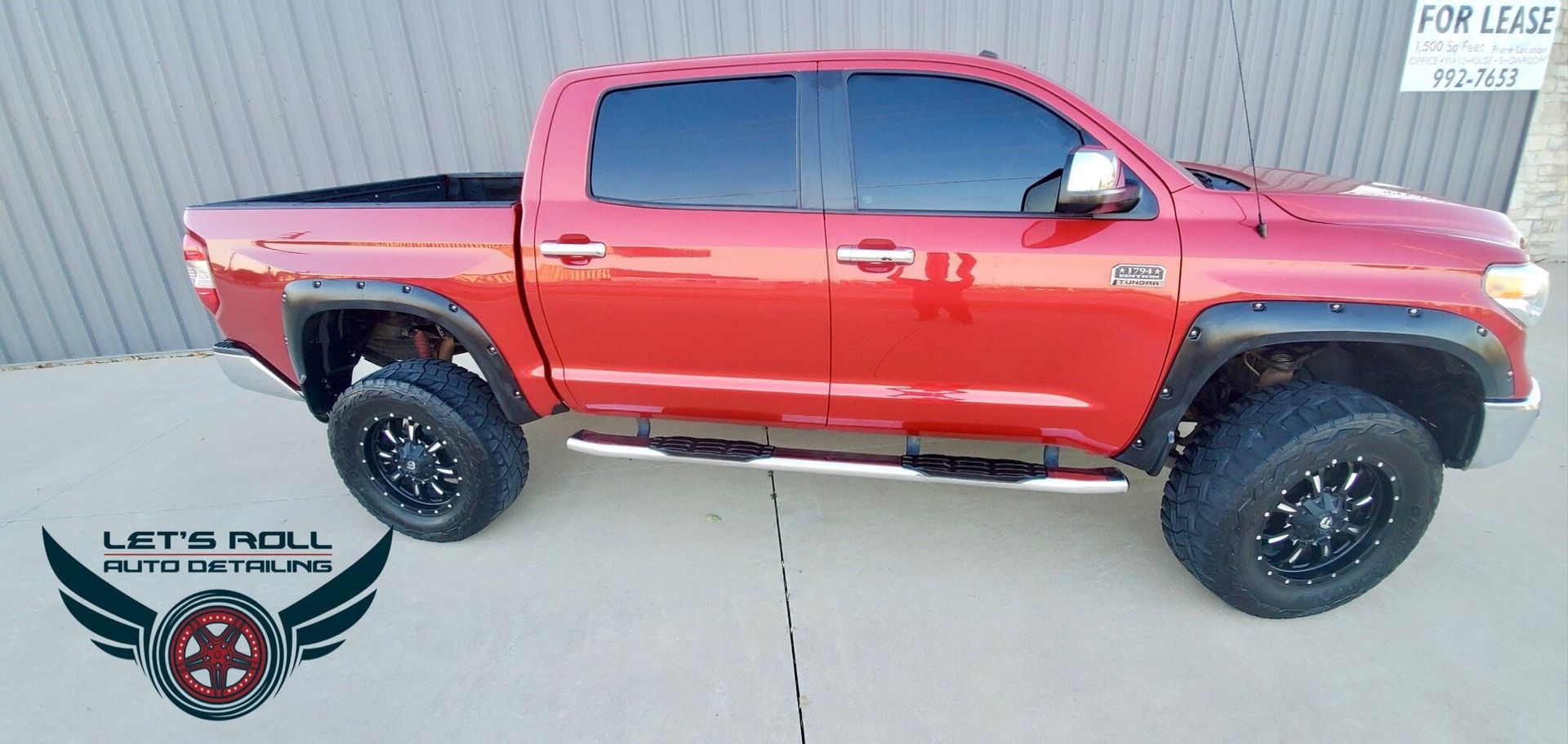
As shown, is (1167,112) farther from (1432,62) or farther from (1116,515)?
(1116,515)

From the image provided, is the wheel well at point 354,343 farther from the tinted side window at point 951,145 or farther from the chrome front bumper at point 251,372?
the tinted side window at point 951,145

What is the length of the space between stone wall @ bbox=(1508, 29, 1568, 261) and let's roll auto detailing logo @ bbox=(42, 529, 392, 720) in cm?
917

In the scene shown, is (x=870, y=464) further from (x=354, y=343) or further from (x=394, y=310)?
(x=354, y=343)

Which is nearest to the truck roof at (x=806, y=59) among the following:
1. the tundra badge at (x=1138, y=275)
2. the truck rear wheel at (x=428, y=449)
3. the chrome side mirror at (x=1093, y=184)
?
the chrome side mirror at (x=1093, y=184)

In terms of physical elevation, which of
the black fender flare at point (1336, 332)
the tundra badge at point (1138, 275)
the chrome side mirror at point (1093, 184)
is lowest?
the black fender flare at point (1336, 332)

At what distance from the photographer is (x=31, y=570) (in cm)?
275

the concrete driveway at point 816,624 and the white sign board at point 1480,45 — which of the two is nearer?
the concrete driveway at point 816,624

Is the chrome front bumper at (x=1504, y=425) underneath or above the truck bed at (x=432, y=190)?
underneath

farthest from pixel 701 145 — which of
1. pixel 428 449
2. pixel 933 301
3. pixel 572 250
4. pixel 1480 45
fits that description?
pixel 1480 45

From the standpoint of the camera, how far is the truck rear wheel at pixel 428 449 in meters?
2.59

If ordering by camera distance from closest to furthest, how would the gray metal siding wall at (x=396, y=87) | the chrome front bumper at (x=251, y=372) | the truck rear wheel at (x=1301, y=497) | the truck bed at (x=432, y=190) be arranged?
the truck rear wheel at (x=1301, y=497), the chrome front bumper at (x=251, y=372), the truck bed at (x=432, y=190), the gray metal siding wall at (x=396, y=87)

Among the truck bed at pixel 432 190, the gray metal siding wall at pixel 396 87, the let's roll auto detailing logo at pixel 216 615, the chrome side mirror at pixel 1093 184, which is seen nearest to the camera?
the chrome side mirror at pixel 1093 184

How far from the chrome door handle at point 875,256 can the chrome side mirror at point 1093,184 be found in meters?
0.50

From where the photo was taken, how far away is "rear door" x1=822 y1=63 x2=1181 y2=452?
210 centimetres
